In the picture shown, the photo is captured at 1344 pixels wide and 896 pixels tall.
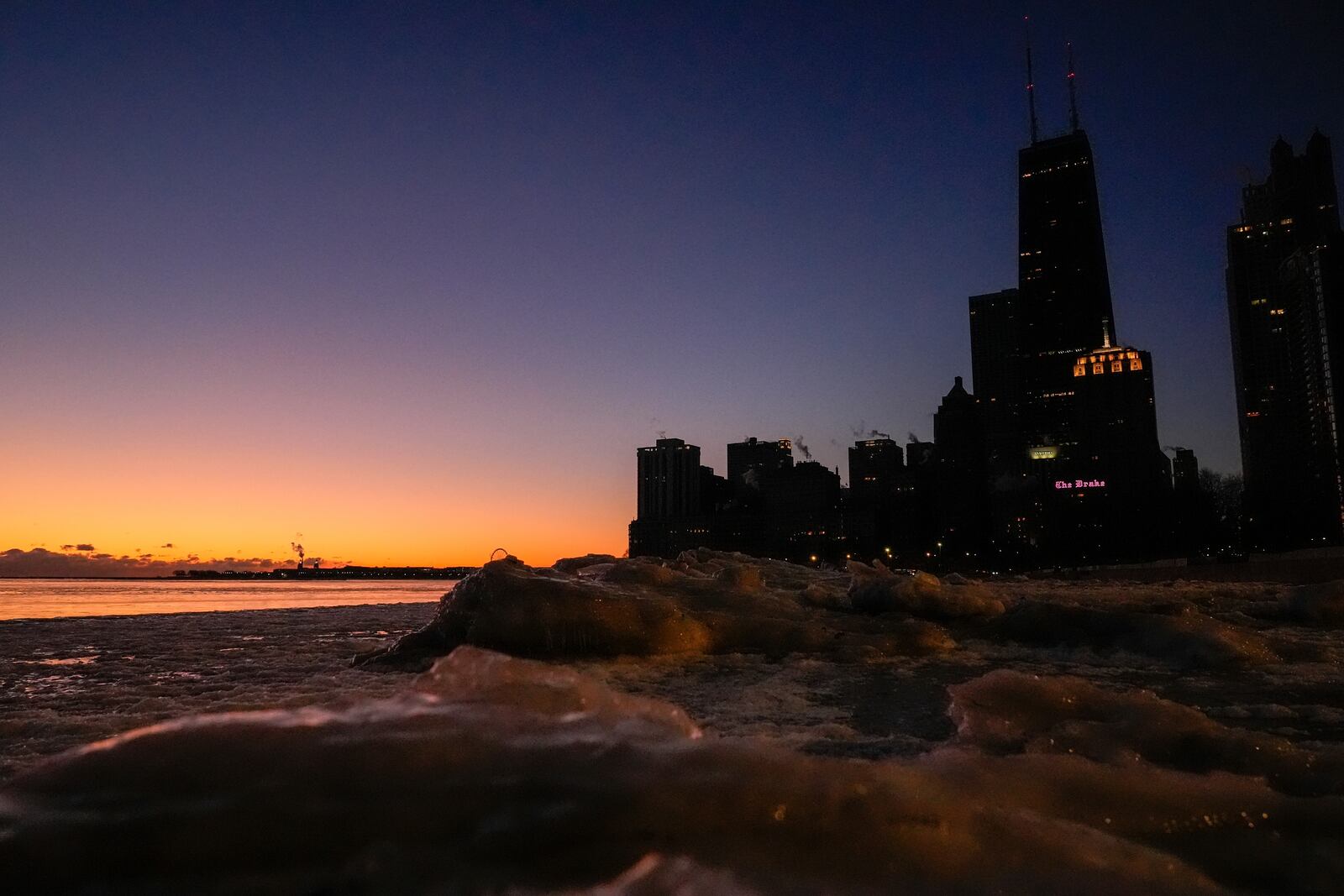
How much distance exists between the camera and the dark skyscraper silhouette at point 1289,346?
6234 cm

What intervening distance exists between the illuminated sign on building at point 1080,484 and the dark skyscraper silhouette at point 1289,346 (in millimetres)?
21283

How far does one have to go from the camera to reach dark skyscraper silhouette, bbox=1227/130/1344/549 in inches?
2454

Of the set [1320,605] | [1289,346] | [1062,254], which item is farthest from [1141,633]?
[1062,254]

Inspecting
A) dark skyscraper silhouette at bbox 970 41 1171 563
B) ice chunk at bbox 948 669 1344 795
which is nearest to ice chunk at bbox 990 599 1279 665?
ice chunk at bbox 948 669 1344 795

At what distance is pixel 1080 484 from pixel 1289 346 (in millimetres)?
35962

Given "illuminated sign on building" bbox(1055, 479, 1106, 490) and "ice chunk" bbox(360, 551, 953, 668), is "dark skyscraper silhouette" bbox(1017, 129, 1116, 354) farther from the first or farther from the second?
"ice chunk" bbox(360, 551, 953, 668)

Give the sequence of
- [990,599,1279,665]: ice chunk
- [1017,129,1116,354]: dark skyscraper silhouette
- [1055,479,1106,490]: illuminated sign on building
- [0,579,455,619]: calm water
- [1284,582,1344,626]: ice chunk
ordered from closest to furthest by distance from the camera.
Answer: [990,599,1279,665]: ice chunk, [1284,582,1344,626]: ice chunk, [0,579,455,619]: calm water, [1055,479,1106,490]: illuminated sign on building, [1017,129,1116,354]: dark skyscraper silhouette

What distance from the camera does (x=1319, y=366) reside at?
311 ft

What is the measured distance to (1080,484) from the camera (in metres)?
134

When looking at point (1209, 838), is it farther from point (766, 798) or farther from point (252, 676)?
point (252, 676)

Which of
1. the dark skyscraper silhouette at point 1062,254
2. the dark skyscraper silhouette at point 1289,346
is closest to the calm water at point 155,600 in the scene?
the dark skyscraper silhouette at point 1289,346

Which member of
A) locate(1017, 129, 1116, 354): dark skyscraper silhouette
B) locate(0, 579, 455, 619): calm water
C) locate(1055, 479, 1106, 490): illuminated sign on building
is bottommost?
locate(0, 579, 455, 619): calm water

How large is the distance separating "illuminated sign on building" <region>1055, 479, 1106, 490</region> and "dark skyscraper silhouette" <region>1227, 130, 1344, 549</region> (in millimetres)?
21283

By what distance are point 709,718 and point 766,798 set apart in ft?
5.58
